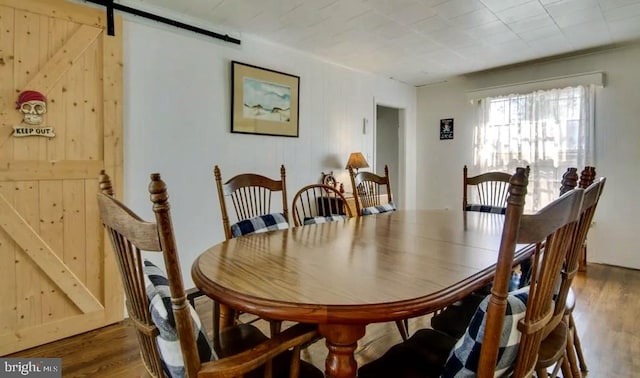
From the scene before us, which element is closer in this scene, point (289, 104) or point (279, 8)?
point (279, 8)

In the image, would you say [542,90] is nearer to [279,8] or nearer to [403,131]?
[403,131]

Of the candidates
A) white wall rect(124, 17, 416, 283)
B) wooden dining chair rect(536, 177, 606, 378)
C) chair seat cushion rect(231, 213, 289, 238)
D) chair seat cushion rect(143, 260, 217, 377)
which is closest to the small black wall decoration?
white wall rect(124, 17, 416, 283)

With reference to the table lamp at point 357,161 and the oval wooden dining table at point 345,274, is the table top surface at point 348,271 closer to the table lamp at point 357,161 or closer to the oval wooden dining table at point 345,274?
the oval wooden dining table at point 345,274

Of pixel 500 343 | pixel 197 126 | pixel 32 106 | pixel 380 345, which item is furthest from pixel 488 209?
pixel 32 106

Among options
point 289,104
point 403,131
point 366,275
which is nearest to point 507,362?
point 366,275

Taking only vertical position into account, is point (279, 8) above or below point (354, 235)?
above

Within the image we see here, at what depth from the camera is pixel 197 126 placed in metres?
2.90

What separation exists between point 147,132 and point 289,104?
1415 millimetres

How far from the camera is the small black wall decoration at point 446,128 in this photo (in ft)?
16.4

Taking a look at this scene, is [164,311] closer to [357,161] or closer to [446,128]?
[357,161]

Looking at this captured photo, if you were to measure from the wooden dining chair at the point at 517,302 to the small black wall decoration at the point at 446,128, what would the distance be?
4.36m

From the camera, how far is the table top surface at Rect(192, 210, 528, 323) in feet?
2.95

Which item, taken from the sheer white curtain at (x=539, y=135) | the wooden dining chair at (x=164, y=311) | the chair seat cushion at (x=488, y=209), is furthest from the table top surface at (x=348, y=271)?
the sheer white curtain at (x=539, y=135)

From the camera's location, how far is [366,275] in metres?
1.10
